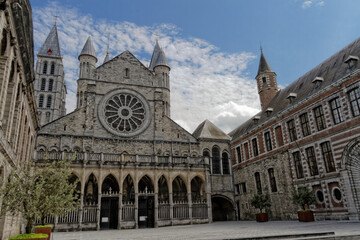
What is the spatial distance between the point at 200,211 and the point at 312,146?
34.2ft

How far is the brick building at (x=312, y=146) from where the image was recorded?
18.4 m

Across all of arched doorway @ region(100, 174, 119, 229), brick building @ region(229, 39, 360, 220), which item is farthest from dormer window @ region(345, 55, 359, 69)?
arched doorway @ region(100, 174, 119, 229)

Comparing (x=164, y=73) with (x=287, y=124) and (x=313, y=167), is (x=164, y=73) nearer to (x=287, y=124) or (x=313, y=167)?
(x=287, y=124)

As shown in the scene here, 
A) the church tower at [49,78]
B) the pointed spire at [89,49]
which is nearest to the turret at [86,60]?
the pointed spire at [89,49]

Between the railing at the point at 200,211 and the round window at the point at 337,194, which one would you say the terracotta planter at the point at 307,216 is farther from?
the railing at the point at 200,211

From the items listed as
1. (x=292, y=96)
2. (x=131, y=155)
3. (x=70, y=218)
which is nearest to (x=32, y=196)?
(x=70, y=218)

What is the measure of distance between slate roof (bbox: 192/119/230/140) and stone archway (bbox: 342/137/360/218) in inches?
584

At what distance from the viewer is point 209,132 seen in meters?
32.0

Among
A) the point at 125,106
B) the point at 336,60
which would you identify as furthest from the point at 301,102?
the point at 125,106

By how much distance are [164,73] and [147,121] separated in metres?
10.8

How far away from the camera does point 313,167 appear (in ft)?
70.2

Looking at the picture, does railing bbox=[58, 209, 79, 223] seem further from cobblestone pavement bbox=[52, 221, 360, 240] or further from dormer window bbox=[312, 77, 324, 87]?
dormer window bbox=[312, 77, 324, 87]

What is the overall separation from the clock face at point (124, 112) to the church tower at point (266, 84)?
620 inches

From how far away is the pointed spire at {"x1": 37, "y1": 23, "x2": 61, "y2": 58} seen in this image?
5592 cm
